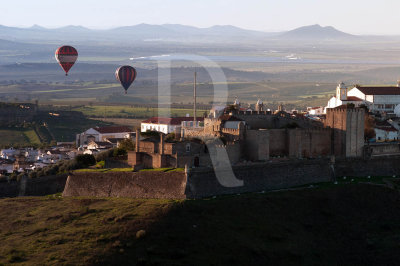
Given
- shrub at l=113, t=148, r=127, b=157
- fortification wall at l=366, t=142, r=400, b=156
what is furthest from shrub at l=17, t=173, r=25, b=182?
fortification wall at l=366, t=142, r=400, b=156

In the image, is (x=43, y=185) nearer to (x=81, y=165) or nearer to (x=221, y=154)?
(x=81, y=165)

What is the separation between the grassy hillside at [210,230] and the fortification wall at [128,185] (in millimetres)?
855

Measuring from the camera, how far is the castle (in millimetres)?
32719

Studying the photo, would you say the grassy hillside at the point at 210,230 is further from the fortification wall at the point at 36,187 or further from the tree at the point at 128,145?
the tree at the point at 128,145

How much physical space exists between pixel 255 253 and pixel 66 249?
20.1 ft

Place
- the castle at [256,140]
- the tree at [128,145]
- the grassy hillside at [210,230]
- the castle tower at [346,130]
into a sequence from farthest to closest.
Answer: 1. the tree at [128,145]
2. the castle tower at [346,130]
3. the castle at [256,140]
4. the grassy hillside at [210,230]

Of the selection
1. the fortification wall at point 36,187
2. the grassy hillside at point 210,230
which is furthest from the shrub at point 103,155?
the grassy hillside at point 210,230

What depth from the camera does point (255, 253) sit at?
2628 cm

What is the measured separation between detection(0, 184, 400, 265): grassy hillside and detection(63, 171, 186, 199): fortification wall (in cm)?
85

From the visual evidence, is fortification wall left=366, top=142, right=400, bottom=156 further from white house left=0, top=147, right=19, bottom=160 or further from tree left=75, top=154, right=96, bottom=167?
white house left=0, top=147, right=19, bottom=160

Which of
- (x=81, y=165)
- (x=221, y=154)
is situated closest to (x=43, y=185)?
(x=81, y=165)

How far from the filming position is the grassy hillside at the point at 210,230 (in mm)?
25797

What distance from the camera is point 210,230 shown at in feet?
90.1

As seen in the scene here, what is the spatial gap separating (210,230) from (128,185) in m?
5.55
